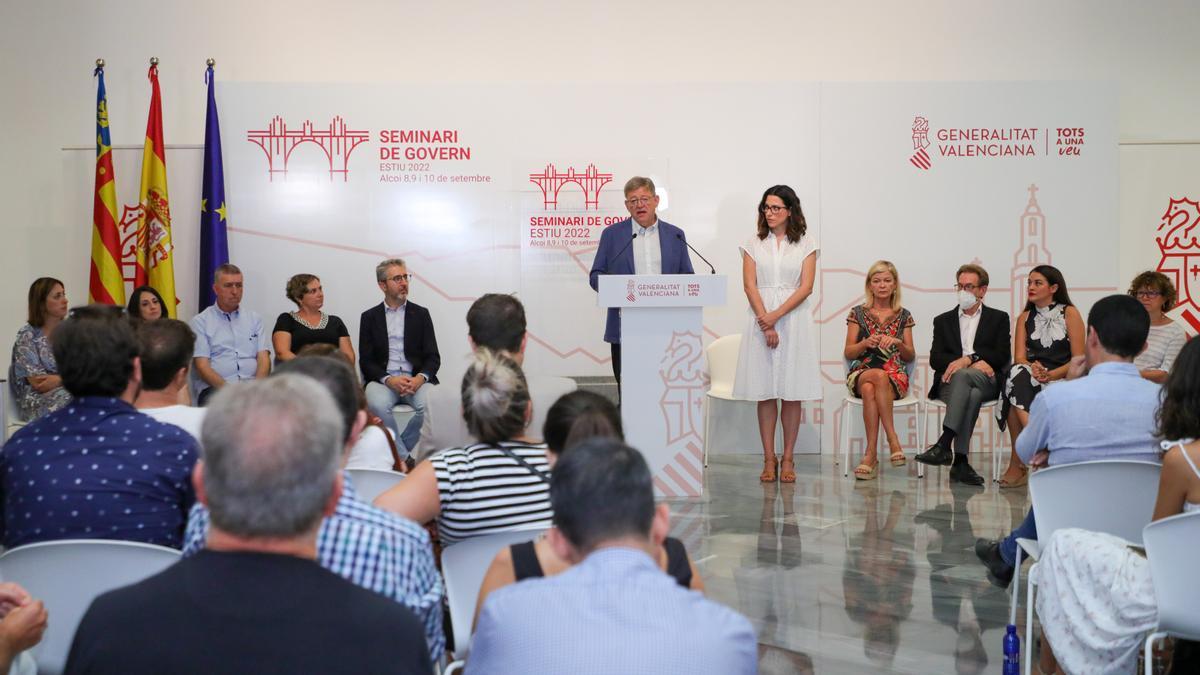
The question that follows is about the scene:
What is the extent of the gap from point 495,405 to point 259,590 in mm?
1127

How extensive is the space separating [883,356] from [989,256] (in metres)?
1.39

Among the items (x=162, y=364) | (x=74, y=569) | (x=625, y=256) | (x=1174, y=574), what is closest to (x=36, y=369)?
(x=625, y=256)

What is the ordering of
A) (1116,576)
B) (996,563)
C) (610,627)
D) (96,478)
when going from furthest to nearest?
(996,563) < (1116,576) < (96,478) < (610,627)

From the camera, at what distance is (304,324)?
21.5 ft

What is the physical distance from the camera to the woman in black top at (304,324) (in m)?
6.50

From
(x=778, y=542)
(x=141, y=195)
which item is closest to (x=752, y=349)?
(x=778, y=542)

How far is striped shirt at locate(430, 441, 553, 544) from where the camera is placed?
7.58ft

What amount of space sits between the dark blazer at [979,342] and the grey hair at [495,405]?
192 inches

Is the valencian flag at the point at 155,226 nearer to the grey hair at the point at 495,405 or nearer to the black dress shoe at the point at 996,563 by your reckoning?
the grey hair at the point at 495,405

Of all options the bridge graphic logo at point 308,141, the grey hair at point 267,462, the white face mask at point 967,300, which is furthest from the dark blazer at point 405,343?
the grey hair at point 267,462

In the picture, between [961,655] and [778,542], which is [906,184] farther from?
[961,655]

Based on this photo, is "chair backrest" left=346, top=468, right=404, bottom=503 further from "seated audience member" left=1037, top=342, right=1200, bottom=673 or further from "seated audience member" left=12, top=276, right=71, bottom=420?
"seated audience member" left=12, top=276, right=71, bottom=420

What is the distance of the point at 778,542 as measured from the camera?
4.88 metres

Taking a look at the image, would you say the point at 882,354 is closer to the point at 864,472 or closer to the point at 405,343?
the point at 864,472
